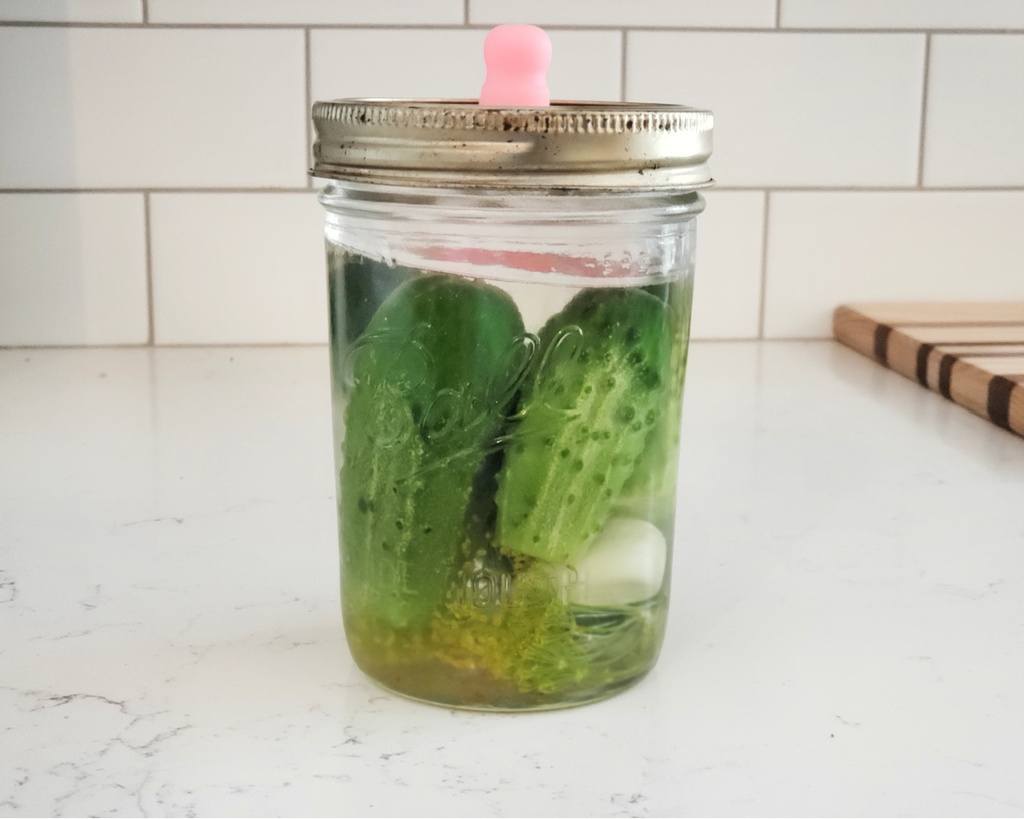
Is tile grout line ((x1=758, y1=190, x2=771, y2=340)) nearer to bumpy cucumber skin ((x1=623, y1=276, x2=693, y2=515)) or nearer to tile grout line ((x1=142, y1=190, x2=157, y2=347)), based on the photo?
tile grout line ((x1=142, y1=190, x2=157, y2=347))

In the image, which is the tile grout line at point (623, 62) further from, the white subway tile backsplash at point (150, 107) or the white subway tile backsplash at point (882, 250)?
the white subway tile backsplash at point (150, 107)

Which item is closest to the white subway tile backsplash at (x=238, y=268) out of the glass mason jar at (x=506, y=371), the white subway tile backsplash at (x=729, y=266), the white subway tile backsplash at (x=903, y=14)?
the white subway tile backsplash at (x=729, y=266)

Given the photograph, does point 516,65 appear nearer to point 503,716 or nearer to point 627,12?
point 503,716

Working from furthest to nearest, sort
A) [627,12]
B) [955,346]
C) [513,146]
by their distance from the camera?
[627,12] → [955,346] → [513,146]

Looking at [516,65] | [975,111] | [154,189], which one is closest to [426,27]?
[154,189]

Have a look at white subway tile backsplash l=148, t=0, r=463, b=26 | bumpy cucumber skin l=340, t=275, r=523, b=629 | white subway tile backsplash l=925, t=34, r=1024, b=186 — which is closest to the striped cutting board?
white subway tile backsplash l=925, t=34, r=1024, b=186

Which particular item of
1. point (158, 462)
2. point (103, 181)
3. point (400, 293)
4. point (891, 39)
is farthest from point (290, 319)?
point (400, 293)

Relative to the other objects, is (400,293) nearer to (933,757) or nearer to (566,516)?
(566,516)
